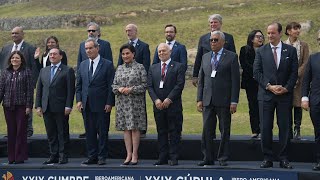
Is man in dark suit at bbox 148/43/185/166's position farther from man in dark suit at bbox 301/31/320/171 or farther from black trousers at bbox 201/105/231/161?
man in dark suit at bbox 301/31/320/171

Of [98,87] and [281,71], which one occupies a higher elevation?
[281,71]

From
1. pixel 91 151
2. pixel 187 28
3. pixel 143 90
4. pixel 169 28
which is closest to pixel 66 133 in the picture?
pixel 91 151

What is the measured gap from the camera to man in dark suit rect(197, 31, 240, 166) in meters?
8.89

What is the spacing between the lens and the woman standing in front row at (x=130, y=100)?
363 inches

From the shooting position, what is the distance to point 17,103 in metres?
9.61

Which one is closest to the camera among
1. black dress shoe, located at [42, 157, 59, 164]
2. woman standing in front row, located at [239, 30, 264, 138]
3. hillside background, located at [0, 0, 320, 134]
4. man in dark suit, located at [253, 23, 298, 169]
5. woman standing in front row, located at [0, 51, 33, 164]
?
man in dark suit, located at [253, 23, 298, 169]

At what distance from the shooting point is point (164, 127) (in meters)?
9.27

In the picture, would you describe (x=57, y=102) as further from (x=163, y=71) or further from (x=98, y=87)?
(x=163, y=71)

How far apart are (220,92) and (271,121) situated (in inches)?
33.1

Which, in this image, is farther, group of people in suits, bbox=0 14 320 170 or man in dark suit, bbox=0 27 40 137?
man in dark suit, bbox=0 27 40 137

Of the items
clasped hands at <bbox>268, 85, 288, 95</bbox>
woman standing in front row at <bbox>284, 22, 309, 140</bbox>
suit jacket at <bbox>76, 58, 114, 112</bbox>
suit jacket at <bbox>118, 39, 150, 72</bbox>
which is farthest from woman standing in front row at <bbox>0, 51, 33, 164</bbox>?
woman standing in front row at <bbox>284, 22, 309, 140</bbox>

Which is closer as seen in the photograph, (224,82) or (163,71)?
(224,82)

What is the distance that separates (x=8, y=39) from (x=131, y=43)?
19030 millimetres

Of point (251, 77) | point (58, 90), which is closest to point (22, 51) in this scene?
point (58, 90)
